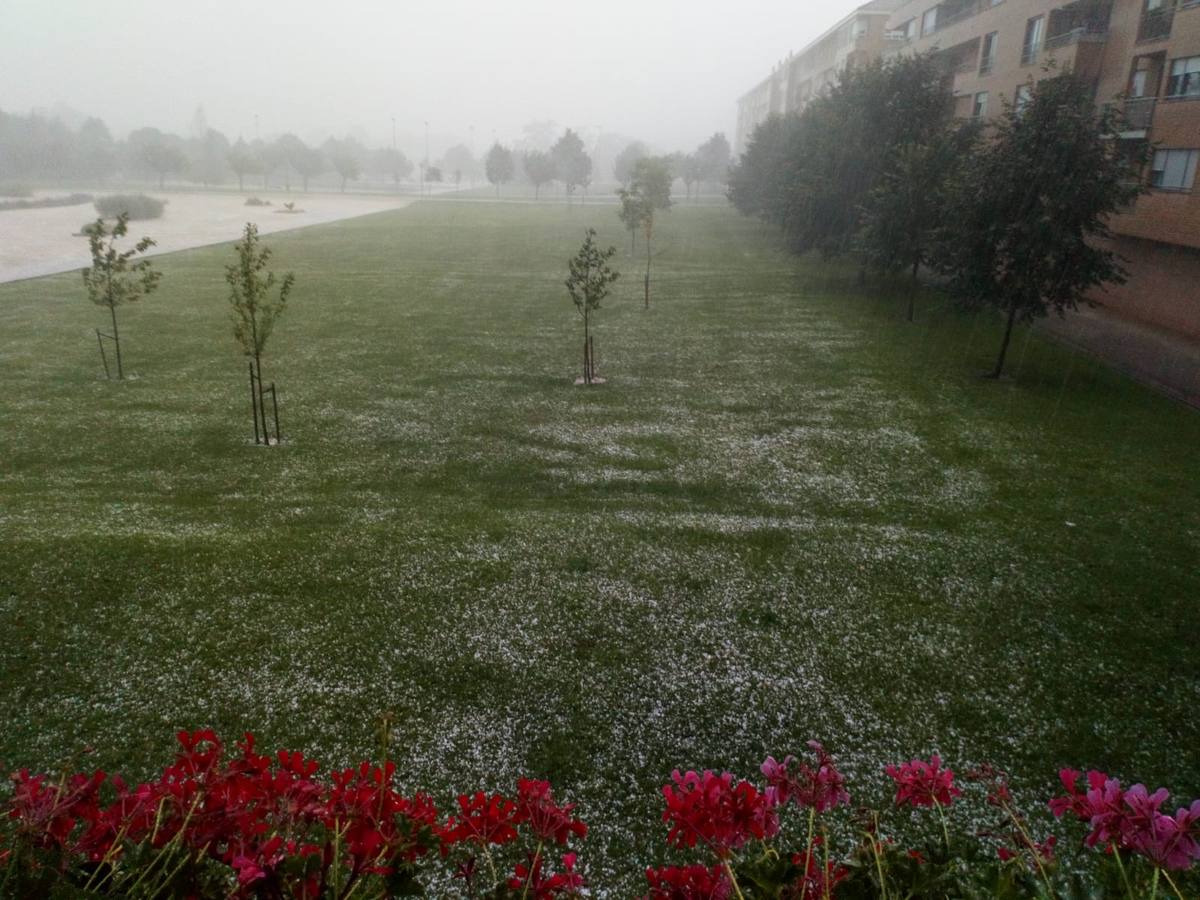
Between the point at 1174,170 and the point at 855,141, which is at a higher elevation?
the point at 855,141

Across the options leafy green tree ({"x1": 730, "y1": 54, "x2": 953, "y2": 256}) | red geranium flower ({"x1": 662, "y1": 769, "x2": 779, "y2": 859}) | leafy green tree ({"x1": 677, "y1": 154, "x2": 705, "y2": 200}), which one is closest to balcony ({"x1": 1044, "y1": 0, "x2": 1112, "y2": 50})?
leafy green tree ({"x1": 730, "y1": 54, "x2": 953, "y2": 256})

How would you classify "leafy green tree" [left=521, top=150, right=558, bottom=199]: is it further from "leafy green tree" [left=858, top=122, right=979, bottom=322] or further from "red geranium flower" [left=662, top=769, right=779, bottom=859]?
"red geranium flower" [left=662, top=769, right=779, bottom=859]

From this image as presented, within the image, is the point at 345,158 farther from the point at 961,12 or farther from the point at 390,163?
the point at 961,12

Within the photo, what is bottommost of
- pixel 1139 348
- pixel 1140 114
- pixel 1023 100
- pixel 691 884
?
pixel 1139 348

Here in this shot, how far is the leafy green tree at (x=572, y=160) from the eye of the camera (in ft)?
323

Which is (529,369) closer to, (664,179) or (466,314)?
(466,314)

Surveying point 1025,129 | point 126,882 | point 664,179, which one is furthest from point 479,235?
point 126,882

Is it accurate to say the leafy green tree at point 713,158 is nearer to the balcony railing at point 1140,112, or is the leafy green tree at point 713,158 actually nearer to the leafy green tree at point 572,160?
the leafy green tree at point 572,160

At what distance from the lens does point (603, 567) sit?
384 inches

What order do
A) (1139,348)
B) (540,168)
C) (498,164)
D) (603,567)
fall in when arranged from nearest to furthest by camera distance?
1. (603,567)
2. (1139,348)
3. (540,168)
4. (498,164)

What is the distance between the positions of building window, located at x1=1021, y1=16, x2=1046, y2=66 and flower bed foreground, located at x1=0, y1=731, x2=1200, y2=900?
1557 inches

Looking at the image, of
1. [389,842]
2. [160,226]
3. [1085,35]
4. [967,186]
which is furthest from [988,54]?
[160,226]

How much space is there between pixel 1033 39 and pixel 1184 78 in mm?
11676

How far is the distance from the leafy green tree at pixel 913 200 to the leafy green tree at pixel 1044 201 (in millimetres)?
4601
